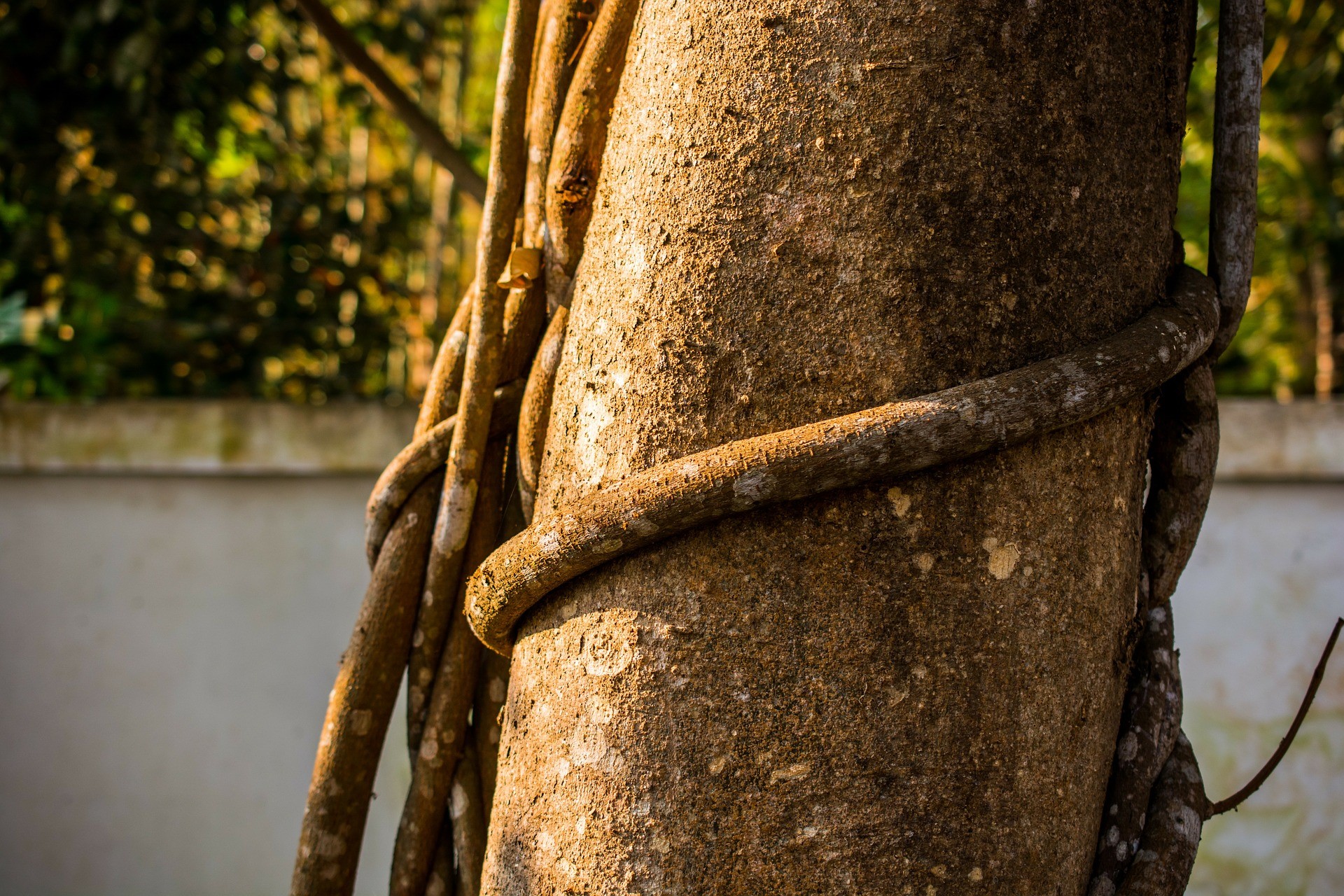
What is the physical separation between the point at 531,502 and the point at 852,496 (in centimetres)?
34

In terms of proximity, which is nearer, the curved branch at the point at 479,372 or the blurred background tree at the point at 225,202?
the curved branch at the point at 479,372

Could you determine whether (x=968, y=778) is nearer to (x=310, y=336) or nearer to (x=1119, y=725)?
(x=1119, y=725)

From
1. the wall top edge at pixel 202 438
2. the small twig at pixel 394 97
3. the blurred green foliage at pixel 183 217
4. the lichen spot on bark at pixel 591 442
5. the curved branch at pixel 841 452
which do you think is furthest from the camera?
the blurred green foliage at pixel 183 217

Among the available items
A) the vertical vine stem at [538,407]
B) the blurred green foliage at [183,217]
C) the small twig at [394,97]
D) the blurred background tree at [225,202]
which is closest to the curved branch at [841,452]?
the vertical vine stem at [538,407]

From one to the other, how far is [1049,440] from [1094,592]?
0.46 feet

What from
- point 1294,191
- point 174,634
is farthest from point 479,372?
point 1294,191

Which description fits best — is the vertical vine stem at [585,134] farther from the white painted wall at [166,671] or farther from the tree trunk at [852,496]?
the white painted wall at [166,671]

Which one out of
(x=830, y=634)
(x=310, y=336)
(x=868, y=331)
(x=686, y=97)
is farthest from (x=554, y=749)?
(x=310, y=336)

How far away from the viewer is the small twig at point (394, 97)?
1.76 m

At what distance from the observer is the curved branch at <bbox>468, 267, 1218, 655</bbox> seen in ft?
2.34

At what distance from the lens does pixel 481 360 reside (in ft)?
3.29

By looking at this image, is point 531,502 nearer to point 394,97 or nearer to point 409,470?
point 409,470

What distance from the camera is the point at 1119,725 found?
88 centimetres

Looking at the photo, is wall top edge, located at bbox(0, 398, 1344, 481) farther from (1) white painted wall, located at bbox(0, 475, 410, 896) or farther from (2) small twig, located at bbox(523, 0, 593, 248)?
(2) small twig, located at bbox(523, 0, 593, 248)
